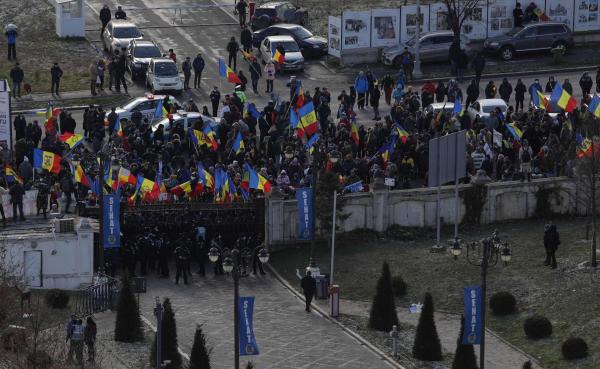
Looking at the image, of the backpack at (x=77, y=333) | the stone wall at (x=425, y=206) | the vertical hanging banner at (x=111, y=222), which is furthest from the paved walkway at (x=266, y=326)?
the backpack at (x=77, y=333)

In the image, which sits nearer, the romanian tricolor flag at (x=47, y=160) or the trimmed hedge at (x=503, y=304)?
the trimmed hedge at (x=503, y=304)

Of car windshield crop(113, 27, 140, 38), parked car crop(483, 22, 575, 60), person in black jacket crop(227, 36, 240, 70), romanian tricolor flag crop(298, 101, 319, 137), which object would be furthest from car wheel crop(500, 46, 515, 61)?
romanian tricolor flag crop(298, 101, 319, 137)

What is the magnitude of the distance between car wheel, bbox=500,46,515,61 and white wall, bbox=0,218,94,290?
28648 mm

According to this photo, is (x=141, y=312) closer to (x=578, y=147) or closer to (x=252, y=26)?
(x=578, y=147)

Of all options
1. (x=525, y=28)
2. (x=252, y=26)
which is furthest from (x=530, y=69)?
(x=252, y=26)

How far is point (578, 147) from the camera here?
6088 cm

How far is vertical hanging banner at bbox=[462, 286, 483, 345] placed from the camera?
1932 inches

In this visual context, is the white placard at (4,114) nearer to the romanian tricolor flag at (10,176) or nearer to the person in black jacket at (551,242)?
the romanian tricolor flag at (10,176)

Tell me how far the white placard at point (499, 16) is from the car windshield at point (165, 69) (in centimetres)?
1476

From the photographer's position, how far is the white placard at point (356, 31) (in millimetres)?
80188

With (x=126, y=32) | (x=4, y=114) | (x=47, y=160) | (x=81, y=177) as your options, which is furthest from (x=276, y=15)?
(x=81, y=177)

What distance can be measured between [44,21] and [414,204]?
95.6 feet

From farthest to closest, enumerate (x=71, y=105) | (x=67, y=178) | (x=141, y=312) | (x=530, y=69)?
(x=530, y=69) < (x=71, y=105) < (x=67, y=178) < (x=141, y=312)

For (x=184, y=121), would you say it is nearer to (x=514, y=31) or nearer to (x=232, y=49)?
(x=232, y=49)
